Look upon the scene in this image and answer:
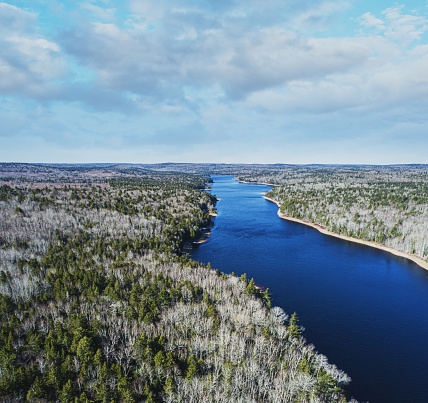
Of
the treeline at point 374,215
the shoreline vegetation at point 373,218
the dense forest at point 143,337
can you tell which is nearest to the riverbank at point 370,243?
the shoreline vegetation at point 373,218

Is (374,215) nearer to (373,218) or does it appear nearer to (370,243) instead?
(373,218)

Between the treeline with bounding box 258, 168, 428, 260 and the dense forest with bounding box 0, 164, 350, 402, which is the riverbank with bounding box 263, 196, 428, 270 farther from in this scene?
the dense forest with bounding box 0, 164, 350, 402

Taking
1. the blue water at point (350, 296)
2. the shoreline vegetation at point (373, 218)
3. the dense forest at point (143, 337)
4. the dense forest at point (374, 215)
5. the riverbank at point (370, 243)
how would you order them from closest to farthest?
the dense forest at point (143, 337)
the blue water at point (350, 296)
the riverbank at point (370, 243)
the shoreline vegetation at point (373, 218)
the dense forest at point (374, 215)

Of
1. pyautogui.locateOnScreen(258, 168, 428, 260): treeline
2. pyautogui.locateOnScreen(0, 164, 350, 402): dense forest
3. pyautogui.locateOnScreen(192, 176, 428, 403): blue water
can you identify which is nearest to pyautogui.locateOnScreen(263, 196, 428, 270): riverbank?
pyautogui.locateOnScreen(258, 168, 428, 260): treeline

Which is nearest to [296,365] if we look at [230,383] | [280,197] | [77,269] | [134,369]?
[230,383]

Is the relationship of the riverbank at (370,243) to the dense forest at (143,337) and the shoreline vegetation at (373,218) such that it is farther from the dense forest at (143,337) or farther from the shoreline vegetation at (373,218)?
the dense forest at (143,337)

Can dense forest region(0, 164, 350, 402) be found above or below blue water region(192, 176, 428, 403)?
above

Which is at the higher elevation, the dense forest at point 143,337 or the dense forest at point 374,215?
the dense forest at point 374,215

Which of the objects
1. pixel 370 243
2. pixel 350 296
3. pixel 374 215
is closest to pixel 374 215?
pixel 374 215

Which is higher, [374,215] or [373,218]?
[374,215]
